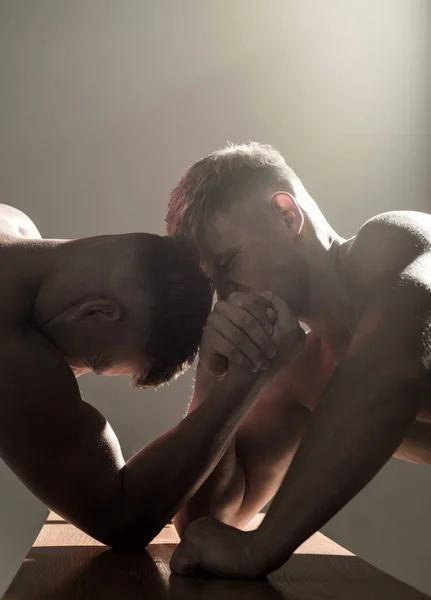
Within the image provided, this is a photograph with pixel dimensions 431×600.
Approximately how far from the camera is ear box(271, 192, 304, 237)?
3.90 ft

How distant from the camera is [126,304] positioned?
998 mm

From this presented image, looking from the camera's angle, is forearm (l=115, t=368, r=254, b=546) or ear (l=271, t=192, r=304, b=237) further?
ear (l=271, t=192, r=304, b=237)

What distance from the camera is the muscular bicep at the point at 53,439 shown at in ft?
2.83

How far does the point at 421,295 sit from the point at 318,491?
263 mm

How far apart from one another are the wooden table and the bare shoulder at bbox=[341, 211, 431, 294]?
36cm

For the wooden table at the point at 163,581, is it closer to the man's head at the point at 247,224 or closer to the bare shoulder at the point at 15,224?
the man's head at the point at 247,224

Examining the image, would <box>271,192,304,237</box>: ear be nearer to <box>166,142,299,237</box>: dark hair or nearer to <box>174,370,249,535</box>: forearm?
<box>166,142,299,237</box>: dark hair

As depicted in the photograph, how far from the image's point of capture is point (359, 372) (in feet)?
2.62

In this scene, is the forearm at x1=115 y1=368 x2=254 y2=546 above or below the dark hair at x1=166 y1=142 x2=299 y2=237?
below

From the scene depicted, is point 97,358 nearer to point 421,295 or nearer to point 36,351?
point 36,351

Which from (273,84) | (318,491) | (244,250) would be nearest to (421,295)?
(318,491)

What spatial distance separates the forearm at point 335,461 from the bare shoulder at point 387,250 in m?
0.19

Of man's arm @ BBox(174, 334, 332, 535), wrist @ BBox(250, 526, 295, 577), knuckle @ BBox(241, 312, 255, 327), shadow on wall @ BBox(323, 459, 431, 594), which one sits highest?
knuckle @ BBox(241, 312, 255, 327)

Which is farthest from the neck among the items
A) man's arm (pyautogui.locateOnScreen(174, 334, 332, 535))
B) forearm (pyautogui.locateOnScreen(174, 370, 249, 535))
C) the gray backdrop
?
the gray backdrop
